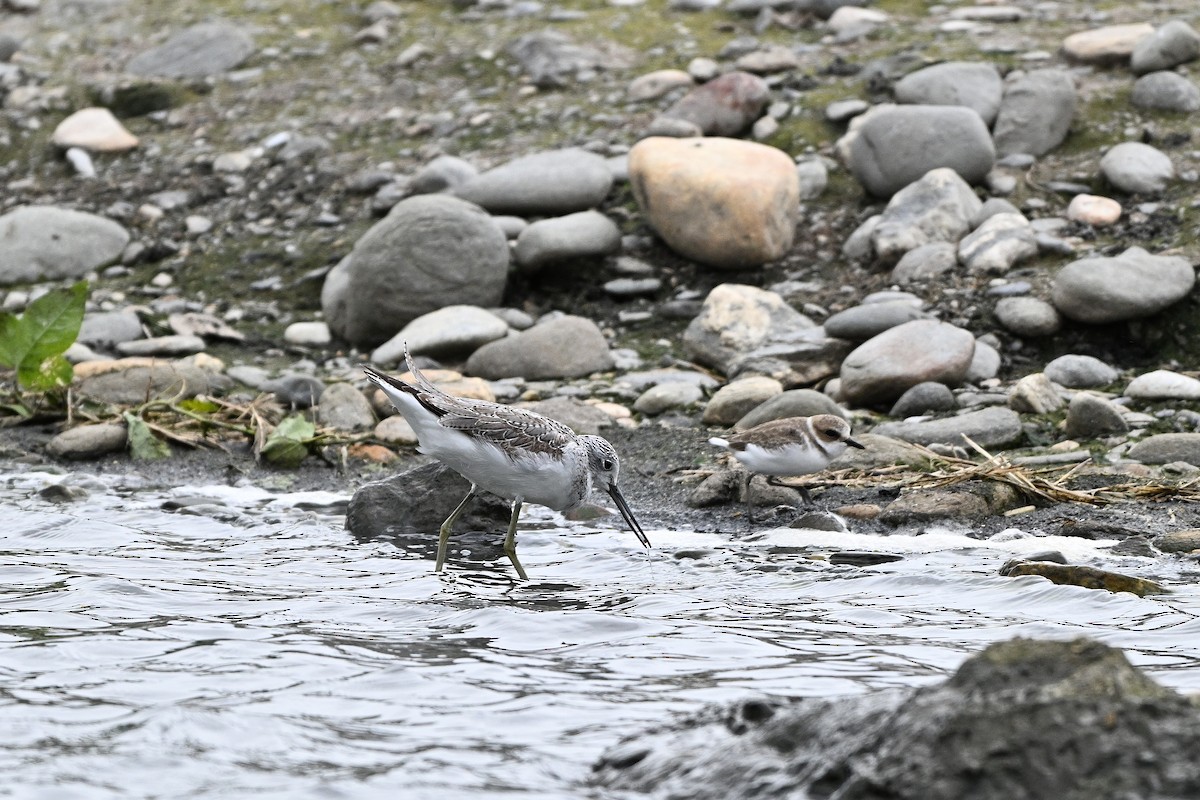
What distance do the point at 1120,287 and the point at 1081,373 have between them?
30.4 inches

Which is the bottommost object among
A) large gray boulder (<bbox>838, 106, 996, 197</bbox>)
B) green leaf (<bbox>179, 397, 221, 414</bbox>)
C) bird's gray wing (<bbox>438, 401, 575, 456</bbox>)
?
green leaf (<bbox>179, 397, 221, 414</bbox>)

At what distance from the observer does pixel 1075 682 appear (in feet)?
11.9

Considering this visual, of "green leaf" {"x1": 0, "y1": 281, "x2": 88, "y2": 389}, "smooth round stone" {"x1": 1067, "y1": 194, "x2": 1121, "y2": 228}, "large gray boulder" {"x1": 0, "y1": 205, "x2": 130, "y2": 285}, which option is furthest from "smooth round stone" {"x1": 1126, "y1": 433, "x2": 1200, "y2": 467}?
"large gray boulder" {"x1": 0, "y1": 205, "x2": 130, "y2": 285}

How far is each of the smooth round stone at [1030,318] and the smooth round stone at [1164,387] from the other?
109 cm

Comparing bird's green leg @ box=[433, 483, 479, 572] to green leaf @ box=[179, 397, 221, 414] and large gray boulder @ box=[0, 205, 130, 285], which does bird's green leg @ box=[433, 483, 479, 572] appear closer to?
green leaf @ box=[179, 397, 221, 414]

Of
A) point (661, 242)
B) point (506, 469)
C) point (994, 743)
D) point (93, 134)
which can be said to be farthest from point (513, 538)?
point (93, 134)

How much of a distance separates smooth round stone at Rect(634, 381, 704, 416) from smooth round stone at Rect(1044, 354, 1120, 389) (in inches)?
104

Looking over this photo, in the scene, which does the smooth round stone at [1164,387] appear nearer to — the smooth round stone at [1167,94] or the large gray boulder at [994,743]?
the smooth round stone at [1167,94]

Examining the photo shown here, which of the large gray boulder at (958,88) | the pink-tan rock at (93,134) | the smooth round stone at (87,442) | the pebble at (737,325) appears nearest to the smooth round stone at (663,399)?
the pebble at (737,325)

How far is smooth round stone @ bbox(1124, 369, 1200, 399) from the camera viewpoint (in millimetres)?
9719

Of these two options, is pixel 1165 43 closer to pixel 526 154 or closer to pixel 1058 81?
pixel 1058 81

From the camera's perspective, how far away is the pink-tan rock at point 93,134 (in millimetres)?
16047

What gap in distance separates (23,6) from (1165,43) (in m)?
14.5

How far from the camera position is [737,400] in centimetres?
1015
